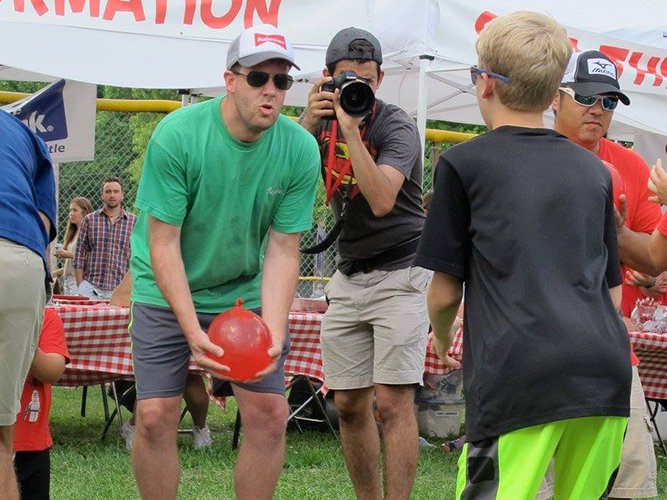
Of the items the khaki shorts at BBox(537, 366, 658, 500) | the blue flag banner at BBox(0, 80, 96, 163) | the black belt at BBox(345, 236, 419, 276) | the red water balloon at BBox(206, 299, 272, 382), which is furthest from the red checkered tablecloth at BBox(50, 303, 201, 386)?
the blue flag banner at BBox(0, 80, 96, 163)

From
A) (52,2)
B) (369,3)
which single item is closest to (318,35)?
(369,3)

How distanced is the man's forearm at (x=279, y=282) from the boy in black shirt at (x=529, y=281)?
46.5 inches

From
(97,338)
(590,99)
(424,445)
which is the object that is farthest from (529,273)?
(424,445)

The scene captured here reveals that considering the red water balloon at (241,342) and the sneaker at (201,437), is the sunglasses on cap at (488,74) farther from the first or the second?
the sneaker at (201,437)

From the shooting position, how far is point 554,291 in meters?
2.56

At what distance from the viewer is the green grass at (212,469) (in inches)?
211

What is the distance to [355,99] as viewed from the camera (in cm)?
433

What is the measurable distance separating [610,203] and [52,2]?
183 inches

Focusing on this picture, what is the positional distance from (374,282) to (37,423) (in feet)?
4.90

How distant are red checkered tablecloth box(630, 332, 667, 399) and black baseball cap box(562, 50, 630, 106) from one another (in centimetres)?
263

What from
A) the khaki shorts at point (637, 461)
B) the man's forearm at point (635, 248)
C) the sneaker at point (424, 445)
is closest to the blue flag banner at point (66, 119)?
the sneaker at point (424, 445)

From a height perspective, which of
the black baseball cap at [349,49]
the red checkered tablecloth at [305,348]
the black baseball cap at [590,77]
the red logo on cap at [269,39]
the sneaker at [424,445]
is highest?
the black baseball cap at [349,49]

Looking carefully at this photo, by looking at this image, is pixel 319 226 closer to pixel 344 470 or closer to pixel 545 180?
pixel 344 470

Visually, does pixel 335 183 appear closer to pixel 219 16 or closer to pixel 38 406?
pixel 38 406
